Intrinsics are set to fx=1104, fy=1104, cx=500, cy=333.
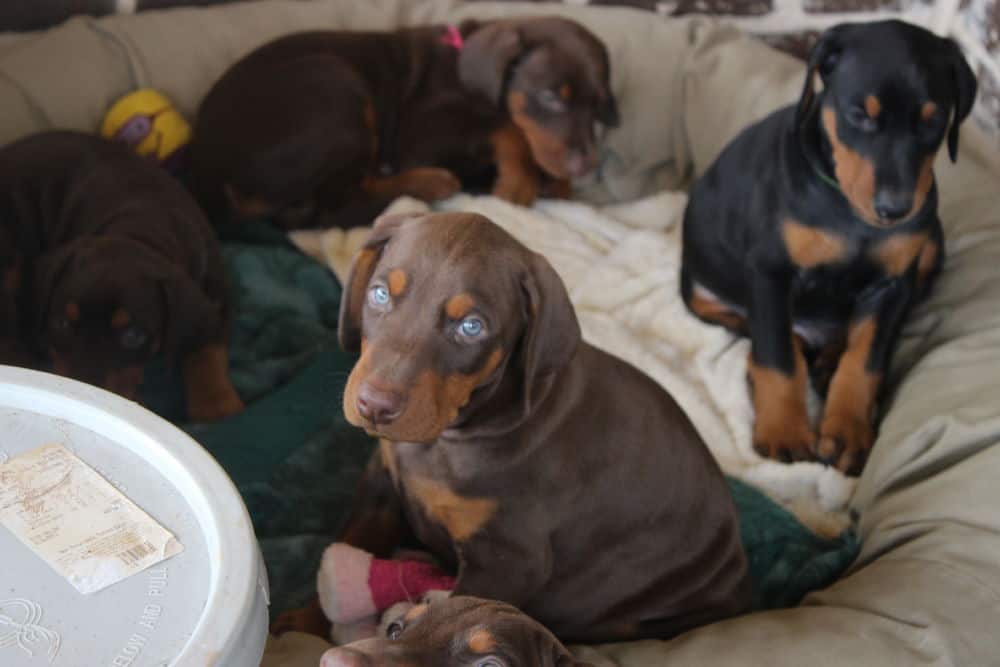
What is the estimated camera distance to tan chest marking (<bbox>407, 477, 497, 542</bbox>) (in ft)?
6.73

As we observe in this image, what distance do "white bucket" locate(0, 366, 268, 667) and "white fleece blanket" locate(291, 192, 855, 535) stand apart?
172cm

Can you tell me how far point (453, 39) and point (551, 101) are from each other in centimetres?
47

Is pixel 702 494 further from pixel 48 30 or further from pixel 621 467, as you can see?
pixel 48 30

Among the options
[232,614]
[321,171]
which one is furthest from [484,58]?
[232,614]

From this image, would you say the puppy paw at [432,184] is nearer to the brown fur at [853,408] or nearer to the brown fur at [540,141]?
the brown fur at [540,141]

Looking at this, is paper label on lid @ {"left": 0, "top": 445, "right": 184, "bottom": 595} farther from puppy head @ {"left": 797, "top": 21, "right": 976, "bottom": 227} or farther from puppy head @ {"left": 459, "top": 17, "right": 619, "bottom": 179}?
puppy head @ {"left": 459, "top": 17, "right": 619, "bottom": 179}

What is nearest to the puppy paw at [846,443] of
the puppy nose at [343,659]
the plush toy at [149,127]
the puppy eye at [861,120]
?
the puppy eye at [861,120]

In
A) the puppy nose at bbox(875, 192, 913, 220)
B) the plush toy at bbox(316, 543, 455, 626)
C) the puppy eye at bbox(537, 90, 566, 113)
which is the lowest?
the plush toy at bbox(316, 543, 455, 626)

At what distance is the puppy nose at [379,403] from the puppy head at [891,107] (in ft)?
4.30

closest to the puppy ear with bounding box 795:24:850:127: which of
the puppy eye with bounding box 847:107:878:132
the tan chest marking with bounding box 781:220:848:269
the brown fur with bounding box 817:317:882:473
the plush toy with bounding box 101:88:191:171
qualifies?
the puppy eye with bounding box 847:107:878:132

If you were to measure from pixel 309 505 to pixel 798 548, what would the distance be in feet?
3.90

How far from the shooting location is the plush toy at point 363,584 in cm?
214

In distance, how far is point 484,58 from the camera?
3.80 m

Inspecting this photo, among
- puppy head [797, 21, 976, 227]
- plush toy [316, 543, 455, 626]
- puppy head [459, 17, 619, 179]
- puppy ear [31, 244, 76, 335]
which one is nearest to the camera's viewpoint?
plush toy [316, 543, 455, 626]
